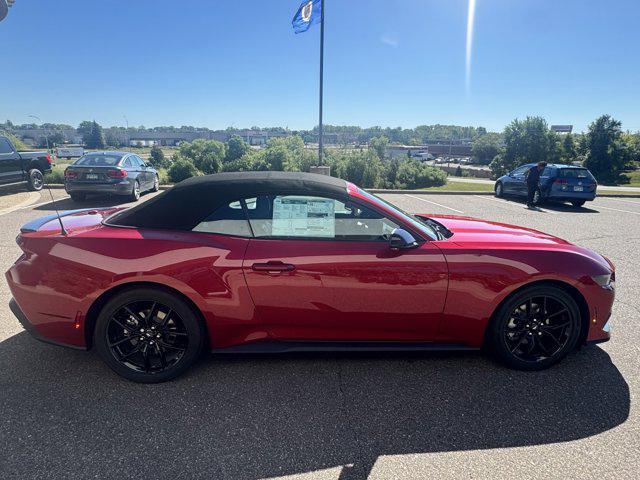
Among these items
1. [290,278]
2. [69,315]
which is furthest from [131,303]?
[290,278]

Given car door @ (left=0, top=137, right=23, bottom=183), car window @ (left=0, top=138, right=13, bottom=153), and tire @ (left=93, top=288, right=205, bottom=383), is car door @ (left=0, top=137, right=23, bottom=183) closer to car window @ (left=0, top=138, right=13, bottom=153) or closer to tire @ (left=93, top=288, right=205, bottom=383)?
car window @ (left=0, top=138, right=13, bottom=153)

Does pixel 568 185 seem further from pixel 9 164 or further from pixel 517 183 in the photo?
pixel 9 164

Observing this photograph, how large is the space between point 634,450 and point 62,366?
386 centimetres

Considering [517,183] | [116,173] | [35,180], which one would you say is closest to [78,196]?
[116,173]

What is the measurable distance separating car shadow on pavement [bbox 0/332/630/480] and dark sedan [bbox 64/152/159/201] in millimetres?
7757

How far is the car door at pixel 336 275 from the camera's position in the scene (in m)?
2.73

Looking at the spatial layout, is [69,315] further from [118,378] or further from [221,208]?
[221,208]

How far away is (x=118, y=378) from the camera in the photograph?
2.90m

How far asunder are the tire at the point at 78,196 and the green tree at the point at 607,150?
3820cm

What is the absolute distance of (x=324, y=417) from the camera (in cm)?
251

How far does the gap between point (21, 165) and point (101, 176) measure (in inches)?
144

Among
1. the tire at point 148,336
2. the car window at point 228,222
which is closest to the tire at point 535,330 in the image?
the car window at point 228,222

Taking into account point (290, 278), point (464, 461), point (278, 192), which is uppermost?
point (278, 192)

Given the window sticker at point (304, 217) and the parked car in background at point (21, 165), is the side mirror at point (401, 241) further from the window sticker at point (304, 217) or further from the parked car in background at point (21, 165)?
the parked car in background at point (21, 165)
